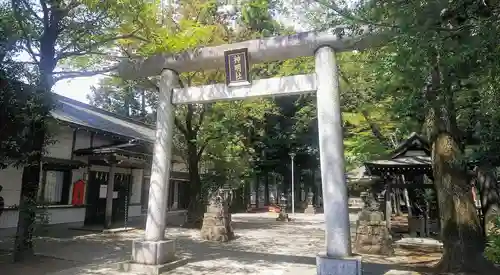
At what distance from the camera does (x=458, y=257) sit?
7.87 metres

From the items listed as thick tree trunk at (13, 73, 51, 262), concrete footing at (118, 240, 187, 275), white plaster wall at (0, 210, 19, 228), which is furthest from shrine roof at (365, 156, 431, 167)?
white plaster wall at (0, 210, 19, 228)

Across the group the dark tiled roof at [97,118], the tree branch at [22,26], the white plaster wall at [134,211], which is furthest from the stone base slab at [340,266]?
the white plaster wall at [134,211]

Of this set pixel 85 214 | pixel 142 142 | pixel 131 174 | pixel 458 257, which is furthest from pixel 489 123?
pixel 131 174

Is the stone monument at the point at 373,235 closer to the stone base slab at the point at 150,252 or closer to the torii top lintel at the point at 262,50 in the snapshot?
the torii top lintel at the point at 262,50

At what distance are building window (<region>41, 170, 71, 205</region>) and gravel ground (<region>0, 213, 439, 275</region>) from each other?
209 cm

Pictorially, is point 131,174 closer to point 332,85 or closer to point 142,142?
point 142,142

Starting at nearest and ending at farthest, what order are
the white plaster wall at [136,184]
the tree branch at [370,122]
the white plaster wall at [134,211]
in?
1. the tree branch at [370,122]
2. the white plaster wall at [134,211]
3. the white plaster wall at [136,184]

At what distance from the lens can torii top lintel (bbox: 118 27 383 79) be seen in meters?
7.40

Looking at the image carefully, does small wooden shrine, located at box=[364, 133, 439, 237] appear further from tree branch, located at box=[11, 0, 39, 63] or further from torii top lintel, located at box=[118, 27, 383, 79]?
tree branch, located at box=[11, 0, 39, 63]

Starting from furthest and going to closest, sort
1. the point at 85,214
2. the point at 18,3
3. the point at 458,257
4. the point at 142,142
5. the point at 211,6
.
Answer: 1. the point at 142,142
2. the point at 85,214
3. the point at 211,6
4. the point at 18,3
5. the point at 458,257

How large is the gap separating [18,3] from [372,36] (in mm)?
8412

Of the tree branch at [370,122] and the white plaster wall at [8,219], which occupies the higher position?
the tree branch at [370,122]

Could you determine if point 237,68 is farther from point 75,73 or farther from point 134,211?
point 134,211

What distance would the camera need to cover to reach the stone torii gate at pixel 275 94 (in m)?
7.06
